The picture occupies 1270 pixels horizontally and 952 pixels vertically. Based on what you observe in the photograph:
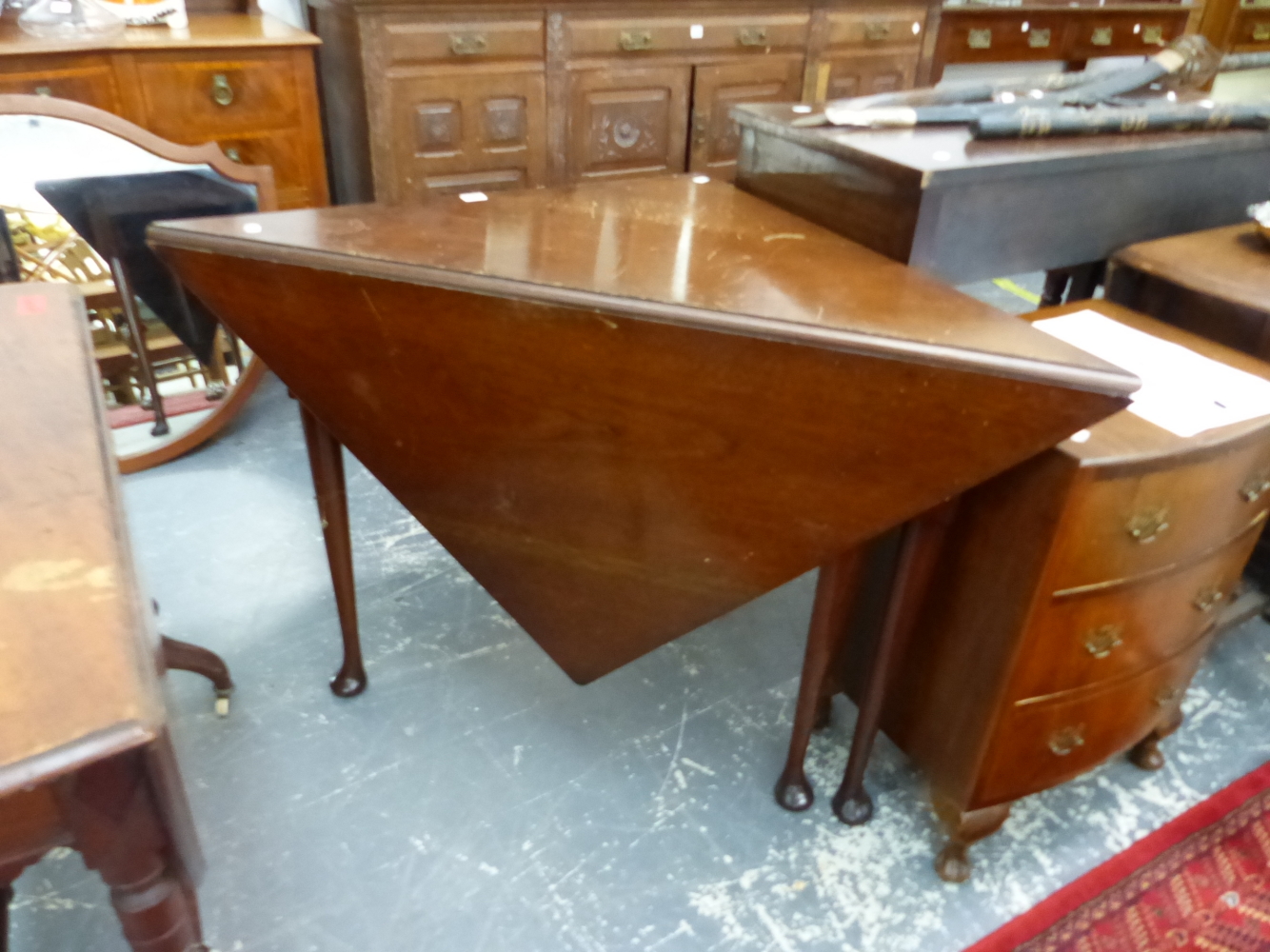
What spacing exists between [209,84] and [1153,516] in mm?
1996

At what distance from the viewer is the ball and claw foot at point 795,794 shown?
138cm

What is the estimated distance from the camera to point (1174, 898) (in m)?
1.28

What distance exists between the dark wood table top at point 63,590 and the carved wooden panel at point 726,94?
1.98m

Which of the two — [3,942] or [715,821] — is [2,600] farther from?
[715,821]

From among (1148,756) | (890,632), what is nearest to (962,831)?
(890,632)

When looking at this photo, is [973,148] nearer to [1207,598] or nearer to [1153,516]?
[1153,516]

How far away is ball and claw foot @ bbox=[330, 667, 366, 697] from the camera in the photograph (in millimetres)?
1540

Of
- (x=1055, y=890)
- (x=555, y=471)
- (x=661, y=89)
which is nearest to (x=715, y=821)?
(x=1055, y=890)

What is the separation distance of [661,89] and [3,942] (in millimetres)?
2292

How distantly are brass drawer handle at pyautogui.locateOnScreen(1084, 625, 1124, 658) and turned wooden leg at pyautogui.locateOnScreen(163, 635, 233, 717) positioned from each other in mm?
1301

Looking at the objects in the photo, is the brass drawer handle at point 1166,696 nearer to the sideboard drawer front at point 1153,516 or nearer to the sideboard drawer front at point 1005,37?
the sideboard drawer front at point 1153,516

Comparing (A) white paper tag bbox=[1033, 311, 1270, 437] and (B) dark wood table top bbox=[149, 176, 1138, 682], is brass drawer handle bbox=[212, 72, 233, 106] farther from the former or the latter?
(A) white paper tag bbox=[1033, 311, 1270, 437]

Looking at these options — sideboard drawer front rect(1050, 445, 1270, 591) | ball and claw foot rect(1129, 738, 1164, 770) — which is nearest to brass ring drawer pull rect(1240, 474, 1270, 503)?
sideboard drawer front rect(1050, 445, 1270, 591)

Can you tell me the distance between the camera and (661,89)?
249 cm
